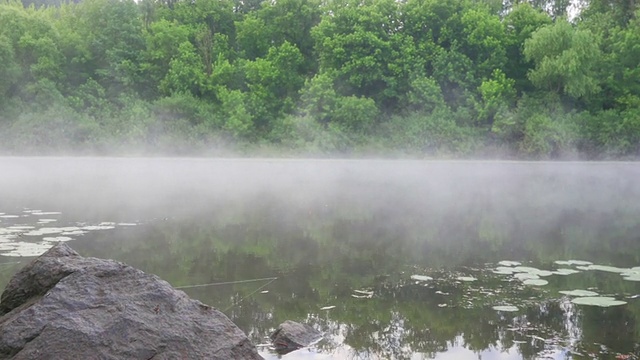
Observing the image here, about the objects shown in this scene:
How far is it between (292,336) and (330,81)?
22886 millimetres

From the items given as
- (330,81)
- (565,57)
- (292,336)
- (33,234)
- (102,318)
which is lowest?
(292,336)

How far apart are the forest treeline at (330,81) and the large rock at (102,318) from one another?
864 inches

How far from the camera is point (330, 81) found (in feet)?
87.6

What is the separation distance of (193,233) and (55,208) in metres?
3.20

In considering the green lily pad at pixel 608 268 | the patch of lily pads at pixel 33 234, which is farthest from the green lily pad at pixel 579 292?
the patch of lily pads at pixel 33 234

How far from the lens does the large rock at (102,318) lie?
9.87 ft

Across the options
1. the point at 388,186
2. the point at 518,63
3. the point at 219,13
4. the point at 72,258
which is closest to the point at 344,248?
the point at 72,258

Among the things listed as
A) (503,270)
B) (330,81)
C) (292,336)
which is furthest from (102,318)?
(330,81)

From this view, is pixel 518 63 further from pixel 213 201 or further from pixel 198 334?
pixel 198 334

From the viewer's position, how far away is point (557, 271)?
21.0ft

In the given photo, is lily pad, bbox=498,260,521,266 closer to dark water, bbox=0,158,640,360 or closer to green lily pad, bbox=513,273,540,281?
dark water, bbox=0,158,640,360

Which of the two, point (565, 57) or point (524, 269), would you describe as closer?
point (524, 269)

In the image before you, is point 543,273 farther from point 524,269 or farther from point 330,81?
point 330,81

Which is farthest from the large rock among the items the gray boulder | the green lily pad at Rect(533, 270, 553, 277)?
the green lily pad at Rect(533, 270, 553, 277)
